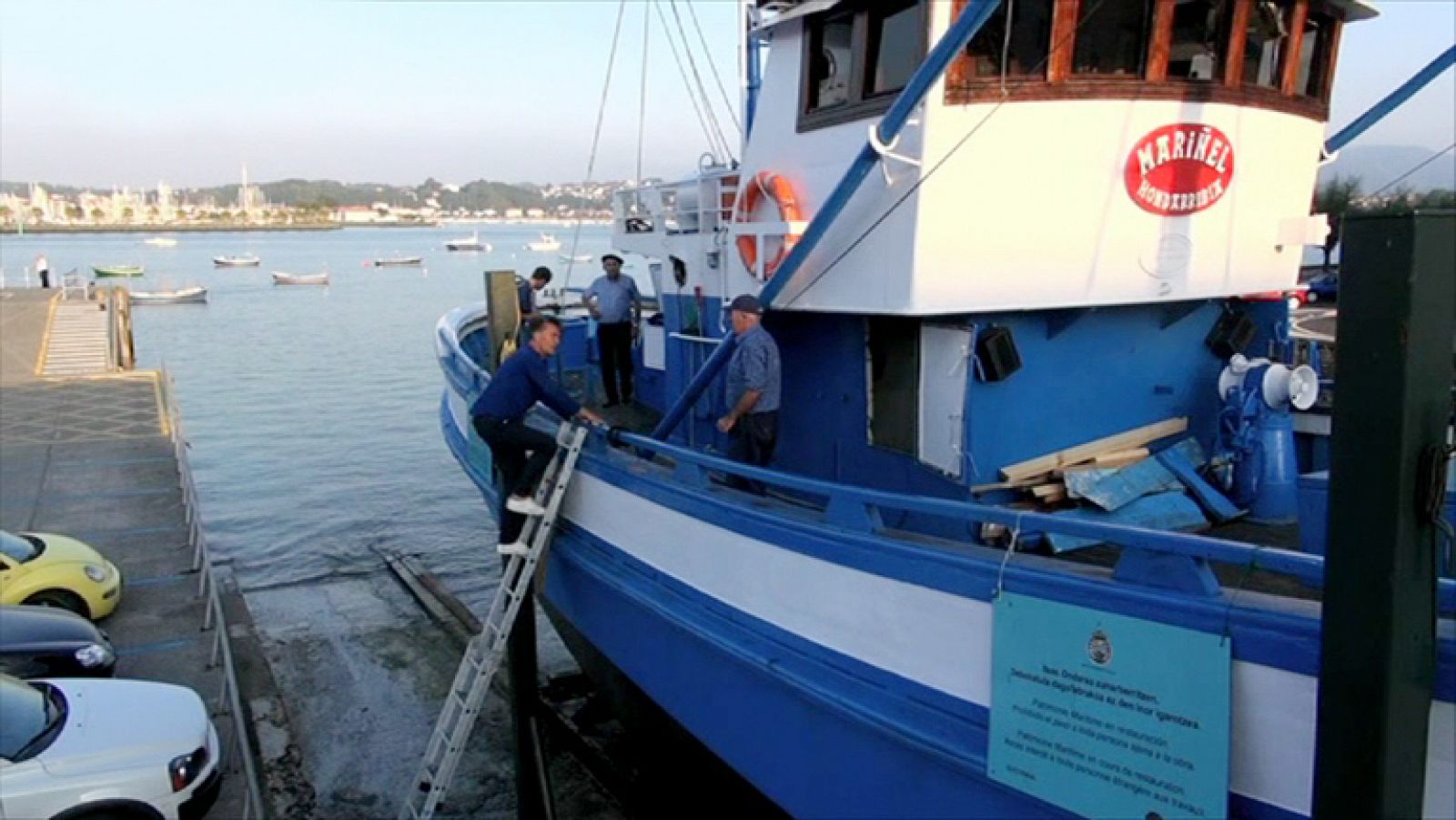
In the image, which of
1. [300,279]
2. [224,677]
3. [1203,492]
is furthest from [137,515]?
[300,279]

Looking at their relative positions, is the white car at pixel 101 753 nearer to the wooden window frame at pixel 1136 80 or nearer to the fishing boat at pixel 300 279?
the wooden window frame at pixel 1136 80

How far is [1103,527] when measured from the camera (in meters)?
3.74

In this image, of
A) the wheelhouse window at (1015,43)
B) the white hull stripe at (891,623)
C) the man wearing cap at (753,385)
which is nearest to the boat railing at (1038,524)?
the white hull stripe at (891,623)

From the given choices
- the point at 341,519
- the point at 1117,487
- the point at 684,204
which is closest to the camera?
the point at 1117,487

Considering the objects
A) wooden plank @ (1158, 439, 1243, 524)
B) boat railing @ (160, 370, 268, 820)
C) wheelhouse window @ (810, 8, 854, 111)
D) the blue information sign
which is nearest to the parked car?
boat railing @ (160, 370, 268, 820)

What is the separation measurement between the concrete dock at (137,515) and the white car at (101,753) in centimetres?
51

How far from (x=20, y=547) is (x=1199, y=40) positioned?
11.5 m

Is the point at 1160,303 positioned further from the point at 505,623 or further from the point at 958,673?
the point at 505,623

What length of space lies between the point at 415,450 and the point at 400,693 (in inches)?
586

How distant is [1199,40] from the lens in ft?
18.5

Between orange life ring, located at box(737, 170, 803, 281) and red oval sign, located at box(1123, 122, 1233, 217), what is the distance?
1.87 m

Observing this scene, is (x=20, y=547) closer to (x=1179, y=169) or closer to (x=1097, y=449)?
(x=1097, y=449)

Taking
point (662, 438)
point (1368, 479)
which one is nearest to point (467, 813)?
point (662, 438)

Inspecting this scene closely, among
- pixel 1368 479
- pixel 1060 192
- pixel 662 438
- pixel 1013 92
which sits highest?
pixel 1013 92
